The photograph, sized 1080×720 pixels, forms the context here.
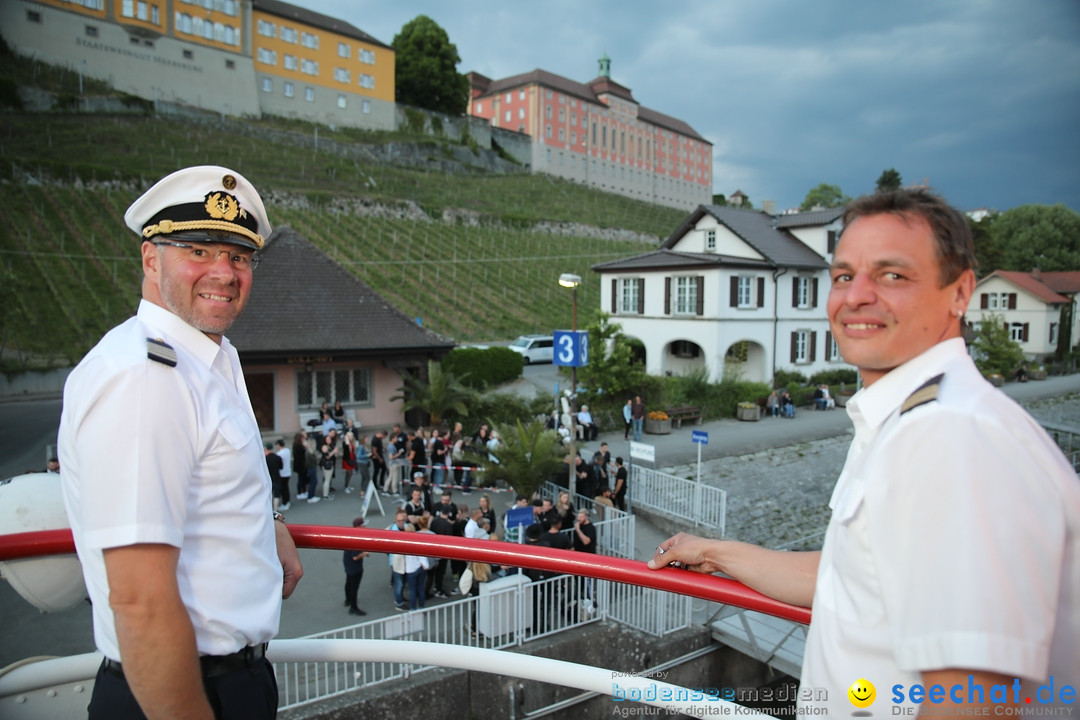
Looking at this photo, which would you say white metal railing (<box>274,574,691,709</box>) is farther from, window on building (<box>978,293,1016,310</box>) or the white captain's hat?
window on building (<box>978,293,1016,310</box>)

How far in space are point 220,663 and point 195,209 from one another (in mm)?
1255

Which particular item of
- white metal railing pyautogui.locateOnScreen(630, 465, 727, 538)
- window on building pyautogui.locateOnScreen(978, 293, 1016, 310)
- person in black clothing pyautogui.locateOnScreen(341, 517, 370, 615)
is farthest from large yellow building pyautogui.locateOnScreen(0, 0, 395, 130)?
person in black clothing pyautogui.locateOnScreen(341, 517, 370, 615)

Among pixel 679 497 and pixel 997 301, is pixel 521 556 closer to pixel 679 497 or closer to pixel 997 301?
pixel 679 497

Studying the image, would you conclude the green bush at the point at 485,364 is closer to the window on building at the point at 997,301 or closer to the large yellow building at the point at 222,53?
the window on building at the point at 997,301

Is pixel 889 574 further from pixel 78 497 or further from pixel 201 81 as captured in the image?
pixel 201 81

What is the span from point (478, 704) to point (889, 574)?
378 inches

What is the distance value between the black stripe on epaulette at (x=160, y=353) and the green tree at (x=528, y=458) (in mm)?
13509

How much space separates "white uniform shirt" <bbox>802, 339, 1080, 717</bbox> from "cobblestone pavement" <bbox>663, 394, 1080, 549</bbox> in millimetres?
14018

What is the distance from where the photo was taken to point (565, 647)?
1008 centimetres

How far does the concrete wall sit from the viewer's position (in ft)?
28.4

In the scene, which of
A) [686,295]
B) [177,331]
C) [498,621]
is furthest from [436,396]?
[177,331]

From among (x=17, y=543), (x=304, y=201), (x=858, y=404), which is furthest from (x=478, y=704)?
(x=304, y=201)

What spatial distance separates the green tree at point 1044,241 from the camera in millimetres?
70438

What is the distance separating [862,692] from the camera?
1.25m
